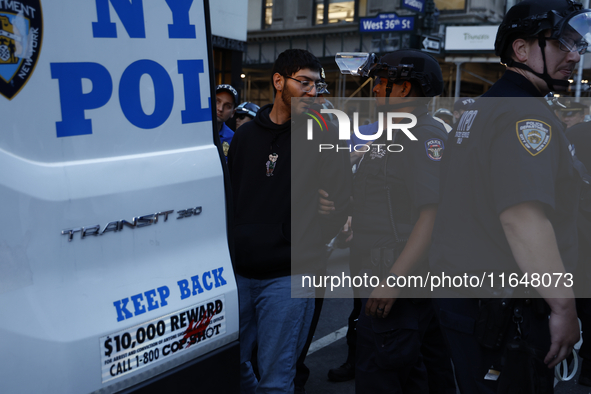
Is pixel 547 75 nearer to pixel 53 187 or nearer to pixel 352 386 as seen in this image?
pixel 53 187

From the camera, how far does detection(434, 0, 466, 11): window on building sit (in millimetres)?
20250

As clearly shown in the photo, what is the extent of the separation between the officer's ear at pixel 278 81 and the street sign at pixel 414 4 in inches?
297

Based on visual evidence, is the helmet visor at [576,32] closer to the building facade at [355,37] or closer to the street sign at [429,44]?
the street sign at [429,44]

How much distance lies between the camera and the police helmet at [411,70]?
272 cm

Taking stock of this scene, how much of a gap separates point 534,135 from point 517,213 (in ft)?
0.86

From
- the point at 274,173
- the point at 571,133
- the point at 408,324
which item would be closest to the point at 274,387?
the point at 408,324

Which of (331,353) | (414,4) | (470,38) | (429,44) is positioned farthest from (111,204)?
(470,38)

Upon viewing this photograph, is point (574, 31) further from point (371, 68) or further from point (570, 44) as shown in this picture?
point (371, 68)

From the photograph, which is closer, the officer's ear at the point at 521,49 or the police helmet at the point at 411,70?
the officer's ear at the point at 521,49

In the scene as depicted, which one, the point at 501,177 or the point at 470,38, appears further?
the point at 470,38

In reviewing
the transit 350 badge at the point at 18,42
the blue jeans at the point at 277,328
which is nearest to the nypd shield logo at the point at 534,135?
the blue jeans at the point at 277,328

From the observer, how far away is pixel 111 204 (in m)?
1.42

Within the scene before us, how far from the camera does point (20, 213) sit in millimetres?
1240

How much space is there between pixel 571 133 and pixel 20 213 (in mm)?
3871
